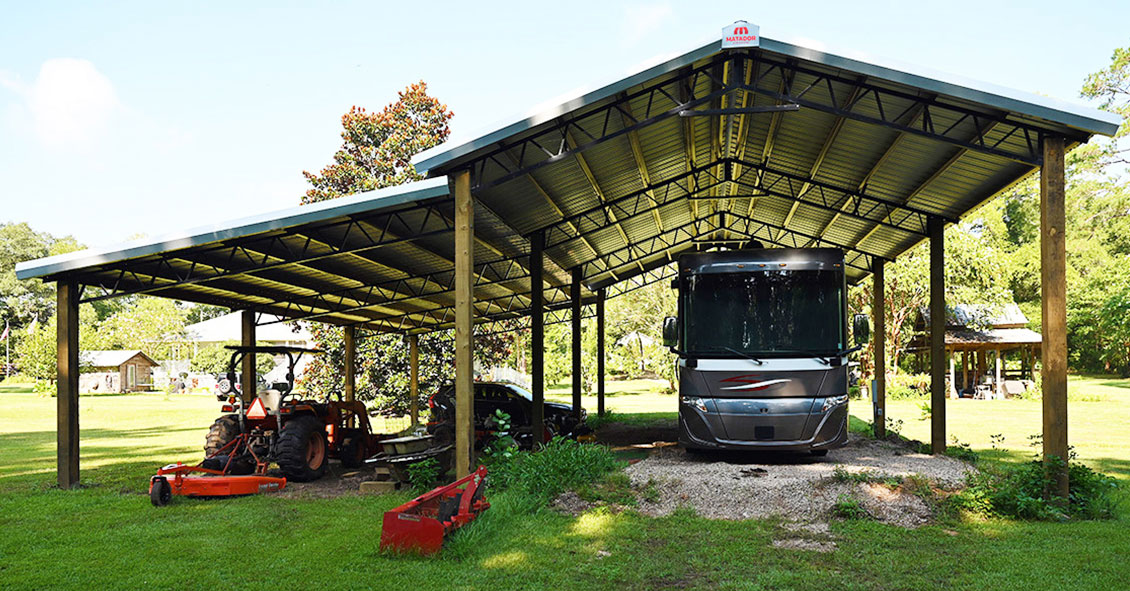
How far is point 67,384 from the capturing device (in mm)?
11539

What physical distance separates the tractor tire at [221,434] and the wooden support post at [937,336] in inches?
416

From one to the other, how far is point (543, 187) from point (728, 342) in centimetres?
339

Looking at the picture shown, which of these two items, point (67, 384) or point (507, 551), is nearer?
point (507, 551)

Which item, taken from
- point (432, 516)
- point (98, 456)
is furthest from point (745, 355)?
point (98, 456)

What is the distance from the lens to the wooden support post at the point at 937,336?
13211 millimetres

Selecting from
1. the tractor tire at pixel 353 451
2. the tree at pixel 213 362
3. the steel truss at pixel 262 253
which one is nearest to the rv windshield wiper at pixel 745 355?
the steel truss at pixel 262 253

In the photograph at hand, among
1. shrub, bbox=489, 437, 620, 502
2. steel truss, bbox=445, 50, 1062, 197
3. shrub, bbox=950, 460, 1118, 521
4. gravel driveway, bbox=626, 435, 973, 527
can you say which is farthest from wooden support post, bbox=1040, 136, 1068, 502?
shrub, bbox=489, 437, 620, 502

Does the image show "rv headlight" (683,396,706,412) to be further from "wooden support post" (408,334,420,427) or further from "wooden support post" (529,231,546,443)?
"wooden support post" (408,334,420,427)

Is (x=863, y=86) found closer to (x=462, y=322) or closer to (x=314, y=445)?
(x=462, y=322)

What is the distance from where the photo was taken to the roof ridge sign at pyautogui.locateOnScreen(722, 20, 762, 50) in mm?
8516

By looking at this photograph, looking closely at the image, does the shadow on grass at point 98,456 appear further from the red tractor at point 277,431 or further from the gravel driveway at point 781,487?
the gravel driveway at point 781,487

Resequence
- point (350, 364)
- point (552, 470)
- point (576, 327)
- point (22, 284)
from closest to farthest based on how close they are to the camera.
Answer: point (552, 470), point (576, 327), point (350, 364), point (22, 284)

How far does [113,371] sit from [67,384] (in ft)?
158

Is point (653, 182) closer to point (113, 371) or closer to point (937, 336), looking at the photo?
point (937, 336)
